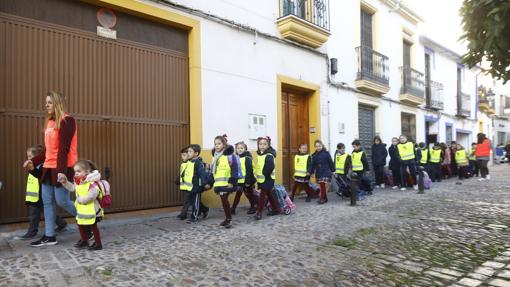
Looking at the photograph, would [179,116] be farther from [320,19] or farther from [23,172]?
[320,19]

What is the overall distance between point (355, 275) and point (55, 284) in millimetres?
2624

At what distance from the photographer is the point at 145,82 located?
664 centimetres

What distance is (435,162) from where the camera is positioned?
13.6m

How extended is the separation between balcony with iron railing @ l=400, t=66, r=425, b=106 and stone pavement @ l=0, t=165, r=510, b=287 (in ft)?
28.1

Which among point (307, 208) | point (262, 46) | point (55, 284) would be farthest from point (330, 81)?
point (55, 284)

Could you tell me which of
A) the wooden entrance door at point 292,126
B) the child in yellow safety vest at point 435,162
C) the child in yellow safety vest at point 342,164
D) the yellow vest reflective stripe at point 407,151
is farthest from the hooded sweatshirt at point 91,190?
the child in yellow safety vest at point 435,162

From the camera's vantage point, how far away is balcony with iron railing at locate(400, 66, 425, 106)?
14422 millimetres

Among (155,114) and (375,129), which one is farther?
(375,129)

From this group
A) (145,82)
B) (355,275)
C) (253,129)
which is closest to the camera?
(355,275)

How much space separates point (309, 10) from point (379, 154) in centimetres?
460

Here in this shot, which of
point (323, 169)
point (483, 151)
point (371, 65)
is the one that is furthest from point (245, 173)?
point (483, 151)

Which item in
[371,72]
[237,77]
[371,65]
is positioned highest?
[371,65]

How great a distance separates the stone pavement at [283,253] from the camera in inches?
134

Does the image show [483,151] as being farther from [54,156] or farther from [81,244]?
[54,156]
